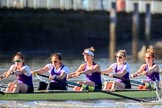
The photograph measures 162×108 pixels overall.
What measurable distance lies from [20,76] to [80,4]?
3225 cm

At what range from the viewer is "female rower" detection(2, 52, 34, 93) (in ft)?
67.7

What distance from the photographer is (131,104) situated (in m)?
20.4

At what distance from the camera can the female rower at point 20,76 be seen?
812 inches

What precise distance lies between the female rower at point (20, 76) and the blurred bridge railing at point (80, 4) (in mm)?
30389

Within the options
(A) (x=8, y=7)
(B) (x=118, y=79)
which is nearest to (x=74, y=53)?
(A) (x=8, y=7)

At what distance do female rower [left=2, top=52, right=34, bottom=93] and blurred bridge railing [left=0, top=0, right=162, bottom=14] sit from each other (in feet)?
99.7

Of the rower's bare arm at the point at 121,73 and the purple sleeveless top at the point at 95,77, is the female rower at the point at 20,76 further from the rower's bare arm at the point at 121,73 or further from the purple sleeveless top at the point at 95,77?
the rower's bare arm at the point at 121,73

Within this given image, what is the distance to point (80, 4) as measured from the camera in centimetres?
5275

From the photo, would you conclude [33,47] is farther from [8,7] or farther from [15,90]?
[15,90]

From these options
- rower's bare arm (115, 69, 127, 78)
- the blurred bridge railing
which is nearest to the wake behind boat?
rower's bare arm (115, 69, 127, 78)

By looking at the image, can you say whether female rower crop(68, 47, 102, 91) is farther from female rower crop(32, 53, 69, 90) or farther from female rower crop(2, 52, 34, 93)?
female rower crop(2, 52, 34, 93)

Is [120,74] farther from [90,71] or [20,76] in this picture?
[20,76]

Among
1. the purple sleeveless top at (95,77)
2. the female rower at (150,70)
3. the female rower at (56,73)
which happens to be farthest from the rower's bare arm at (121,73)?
the female rower at (56,73)

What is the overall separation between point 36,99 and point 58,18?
108 feet
